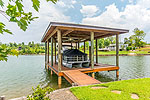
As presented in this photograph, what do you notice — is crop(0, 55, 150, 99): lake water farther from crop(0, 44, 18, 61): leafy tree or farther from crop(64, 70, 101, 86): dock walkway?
crop(0, 44, 18, 61): leafy tree

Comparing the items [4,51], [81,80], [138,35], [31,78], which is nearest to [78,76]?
[81,80]

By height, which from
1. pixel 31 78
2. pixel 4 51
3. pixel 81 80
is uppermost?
pixel 4 51

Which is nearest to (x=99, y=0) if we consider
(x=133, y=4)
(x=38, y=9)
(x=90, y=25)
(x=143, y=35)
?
(x=133, y=4)

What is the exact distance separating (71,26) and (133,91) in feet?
14.9

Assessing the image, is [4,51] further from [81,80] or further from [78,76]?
[78,76]

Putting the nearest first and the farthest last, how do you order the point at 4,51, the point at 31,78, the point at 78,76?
the point at 4,51 → the point at 78,76 → the point at 31,78

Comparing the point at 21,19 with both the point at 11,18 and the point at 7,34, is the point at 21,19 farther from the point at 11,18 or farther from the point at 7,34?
the point at 7,34

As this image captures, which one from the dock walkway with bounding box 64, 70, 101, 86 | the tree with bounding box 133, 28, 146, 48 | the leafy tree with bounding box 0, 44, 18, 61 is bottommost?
the dock walkway with bounding box 64, 70, 101, 86

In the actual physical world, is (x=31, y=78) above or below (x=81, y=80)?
below

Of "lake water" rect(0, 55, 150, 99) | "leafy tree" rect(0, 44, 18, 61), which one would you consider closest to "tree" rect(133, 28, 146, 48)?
"lake water" rect(0, 55, 150, 99)

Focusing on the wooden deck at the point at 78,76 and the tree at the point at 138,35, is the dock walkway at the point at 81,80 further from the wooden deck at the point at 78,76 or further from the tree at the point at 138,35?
the tree at the point at 138,35

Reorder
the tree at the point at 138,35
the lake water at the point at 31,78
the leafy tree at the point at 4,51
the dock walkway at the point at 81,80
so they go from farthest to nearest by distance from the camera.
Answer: the tree at the point at 138,35 → the lake water at the point at 31,78 → the dock walkway at the point at 81,80 → the leafy tree at the point at 4,51

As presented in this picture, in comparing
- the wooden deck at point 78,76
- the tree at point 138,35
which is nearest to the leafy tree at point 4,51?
the wooden deck at point 78,76

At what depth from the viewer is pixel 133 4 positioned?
12508 mm
